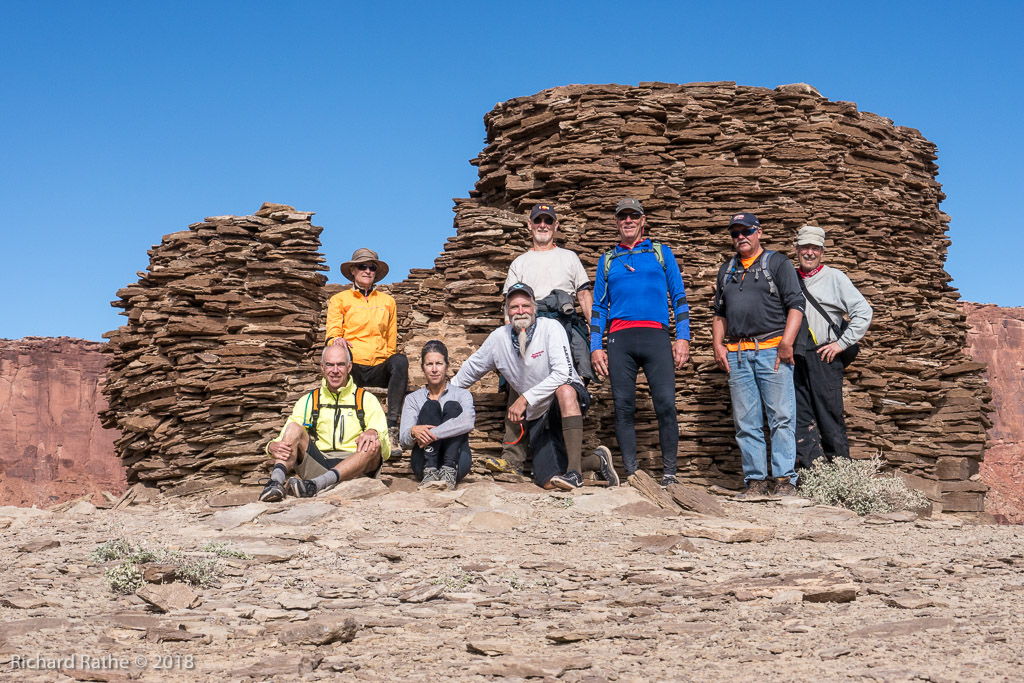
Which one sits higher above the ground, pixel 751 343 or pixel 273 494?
pixel 751 343

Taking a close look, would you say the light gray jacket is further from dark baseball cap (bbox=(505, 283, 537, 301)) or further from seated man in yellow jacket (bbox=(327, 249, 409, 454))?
seated man in yellow jacket (bbox=(327, 249, 409, 454))

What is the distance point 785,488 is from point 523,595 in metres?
3.40

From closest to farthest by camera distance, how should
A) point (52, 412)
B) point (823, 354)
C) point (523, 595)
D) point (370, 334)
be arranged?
point (523, 595)
point (823, 354)
point (370, 334)
point (52, 412)

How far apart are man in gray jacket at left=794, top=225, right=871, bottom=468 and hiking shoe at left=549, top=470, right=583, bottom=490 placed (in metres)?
2.08

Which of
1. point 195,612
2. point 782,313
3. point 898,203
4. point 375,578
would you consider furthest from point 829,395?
point 195,612

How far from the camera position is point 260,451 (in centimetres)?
1005

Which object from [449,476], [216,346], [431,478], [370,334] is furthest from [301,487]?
[216,346]

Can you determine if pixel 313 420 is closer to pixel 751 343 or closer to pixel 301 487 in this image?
pixel 301 487

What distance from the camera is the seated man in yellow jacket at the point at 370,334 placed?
8.72 meters

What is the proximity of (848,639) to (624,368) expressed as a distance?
382 cm

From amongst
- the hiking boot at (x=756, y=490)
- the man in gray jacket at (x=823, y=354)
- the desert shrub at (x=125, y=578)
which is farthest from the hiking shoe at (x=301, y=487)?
the man in gray jacket at (x=823, y=354)

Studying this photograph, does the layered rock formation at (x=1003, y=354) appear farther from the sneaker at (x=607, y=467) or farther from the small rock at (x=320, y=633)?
the small rock at (x=320, y=633)

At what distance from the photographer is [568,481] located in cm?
758

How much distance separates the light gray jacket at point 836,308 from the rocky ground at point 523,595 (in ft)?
5.76
